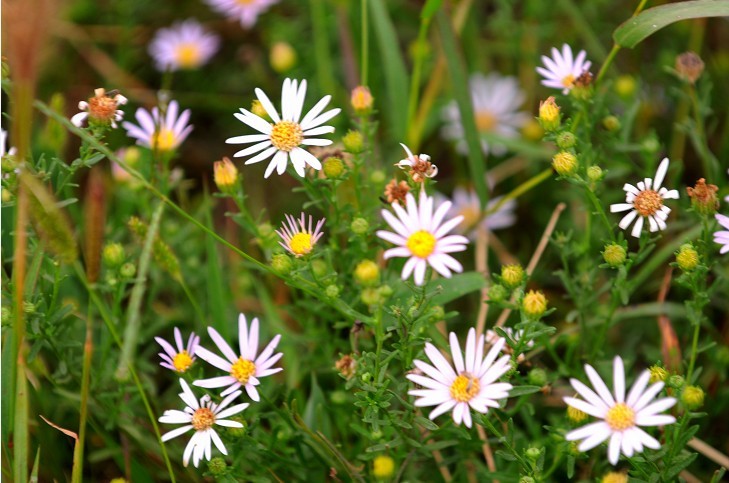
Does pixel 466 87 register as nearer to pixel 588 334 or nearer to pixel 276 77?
pixel 588 334

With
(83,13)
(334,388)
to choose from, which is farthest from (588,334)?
(83,13)

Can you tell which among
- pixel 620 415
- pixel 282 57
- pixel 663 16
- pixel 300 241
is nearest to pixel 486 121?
pixel 282 57

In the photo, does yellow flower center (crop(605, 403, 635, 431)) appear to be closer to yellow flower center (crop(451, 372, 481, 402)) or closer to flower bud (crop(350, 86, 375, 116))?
yellow flower center (crop(451, 372, 481, 402))

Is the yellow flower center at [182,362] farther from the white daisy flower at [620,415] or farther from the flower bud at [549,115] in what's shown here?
the flower bud at [549,115]

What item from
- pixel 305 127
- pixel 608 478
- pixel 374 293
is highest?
pixel 305 127

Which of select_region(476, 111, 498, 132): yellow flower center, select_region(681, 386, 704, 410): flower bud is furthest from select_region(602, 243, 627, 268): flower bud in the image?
select_region(476, 111, 498, 132): yellow flower center
